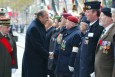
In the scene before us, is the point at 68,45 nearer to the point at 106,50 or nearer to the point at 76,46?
the point at 76,46

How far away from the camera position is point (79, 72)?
23.4 ft

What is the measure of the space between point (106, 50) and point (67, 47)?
6.30 ft

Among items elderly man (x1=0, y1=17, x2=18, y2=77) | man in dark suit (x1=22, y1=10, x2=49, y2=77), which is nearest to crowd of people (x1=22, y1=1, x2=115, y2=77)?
man in dark suit (x1=22, y1=10, x2=49, y2=77)

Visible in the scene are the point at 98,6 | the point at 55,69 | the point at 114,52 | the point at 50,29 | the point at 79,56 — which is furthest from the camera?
the point at 50,29

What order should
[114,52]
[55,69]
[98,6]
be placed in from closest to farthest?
[114,52], [98,6], [55,69]

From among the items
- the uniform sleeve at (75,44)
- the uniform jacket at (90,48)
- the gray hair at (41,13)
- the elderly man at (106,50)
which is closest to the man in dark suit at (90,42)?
the uniform jacket at (90,48)

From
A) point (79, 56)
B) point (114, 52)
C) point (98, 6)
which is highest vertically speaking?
point (98, 6)

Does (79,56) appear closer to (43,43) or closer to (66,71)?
(66,71)

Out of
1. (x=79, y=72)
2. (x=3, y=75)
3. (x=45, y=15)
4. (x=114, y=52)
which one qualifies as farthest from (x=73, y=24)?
(x=114, y=52)

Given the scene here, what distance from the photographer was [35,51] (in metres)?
8.44

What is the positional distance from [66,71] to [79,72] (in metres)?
0.80

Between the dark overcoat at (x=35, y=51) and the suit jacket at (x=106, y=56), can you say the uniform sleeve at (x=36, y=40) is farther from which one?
the suit jacket at (x=106, y=56)

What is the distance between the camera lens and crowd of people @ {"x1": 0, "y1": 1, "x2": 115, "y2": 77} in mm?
6117

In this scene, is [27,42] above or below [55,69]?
above
